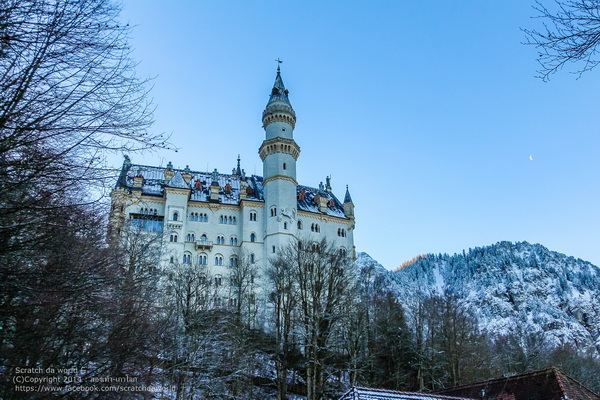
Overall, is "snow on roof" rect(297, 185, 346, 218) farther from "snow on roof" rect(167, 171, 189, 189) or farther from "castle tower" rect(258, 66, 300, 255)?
"snow on roof" rect(167, 171, 189, 189)

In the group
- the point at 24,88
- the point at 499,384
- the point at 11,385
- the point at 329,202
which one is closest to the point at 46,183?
the point at 24,88

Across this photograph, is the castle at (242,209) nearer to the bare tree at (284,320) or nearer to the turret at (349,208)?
the turret at (349,208)

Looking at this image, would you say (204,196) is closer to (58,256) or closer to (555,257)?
(58,256)

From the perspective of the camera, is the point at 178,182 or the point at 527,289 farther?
the point at 527,289

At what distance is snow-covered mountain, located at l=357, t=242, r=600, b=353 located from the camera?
131 metres

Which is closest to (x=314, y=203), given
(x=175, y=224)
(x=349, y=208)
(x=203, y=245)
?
(x=349, y=208)

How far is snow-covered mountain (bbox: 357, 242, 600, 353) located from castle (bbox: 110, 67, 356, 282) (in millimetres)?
54413

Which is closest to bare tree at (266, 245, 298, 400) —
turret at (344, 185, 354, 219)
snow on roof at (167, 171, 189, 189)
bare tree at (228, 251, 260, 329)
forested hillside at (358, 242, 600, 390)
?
bare tree at (228, 251, 260, 329)

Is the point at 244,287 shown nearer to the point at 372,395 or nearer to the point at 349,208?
the point at 349,208

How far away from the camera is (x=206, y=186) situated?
69.1 meters

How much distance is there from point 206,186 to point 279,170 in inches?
428

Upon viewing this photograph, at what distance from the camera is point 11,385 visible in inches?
436

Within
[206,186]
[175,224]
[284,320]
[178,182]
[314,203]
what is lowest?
[284,320]

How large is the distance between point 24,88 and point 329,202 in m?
68.3
